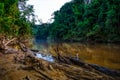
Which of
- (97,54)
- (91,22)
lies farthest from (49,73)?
(91,22)

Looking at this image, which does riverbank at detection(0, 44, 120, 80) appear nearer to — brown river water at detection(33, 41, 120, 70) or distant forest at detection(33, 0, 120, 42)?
brown river water at detection(33, 41, 120, 70)

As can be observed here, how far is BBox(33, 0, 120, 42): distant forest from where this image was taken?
52000 millimetres

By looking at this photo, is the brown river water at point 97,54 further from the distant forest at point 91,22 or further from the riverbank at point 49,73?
the distant forest at point 91,22

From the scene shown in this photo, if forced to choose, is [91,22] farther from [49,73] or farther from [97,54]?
[49,73]

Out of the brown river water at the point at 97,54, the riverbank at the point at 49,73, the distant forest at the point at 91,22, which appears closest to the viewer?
the riverbank at the point at 49,73

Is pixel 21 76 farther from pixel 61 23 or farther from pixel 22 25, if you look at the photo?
pixel 61 23

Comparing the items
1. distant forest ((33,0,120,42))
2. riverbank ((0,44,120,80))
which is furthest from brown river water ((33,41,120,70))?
distant forest ((33,0,120,42))

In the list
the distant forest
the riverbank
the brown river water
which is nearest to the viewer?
the riverbank

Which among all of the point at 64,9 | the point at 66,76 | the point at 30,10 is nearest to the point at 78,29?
the point at 64,9

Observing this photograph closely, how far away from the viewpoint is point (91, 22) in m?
66.4

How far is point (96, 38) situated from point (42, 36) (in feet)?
226

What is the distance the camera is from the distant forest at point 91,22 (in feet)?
171

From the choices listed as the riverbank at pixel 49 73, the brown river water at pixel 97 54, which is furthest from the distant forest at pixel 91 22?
the riverbank at pixel 49 73

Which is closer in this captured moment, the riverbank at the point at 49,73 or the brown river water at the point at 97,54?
the riverbank at the point at 49,73
